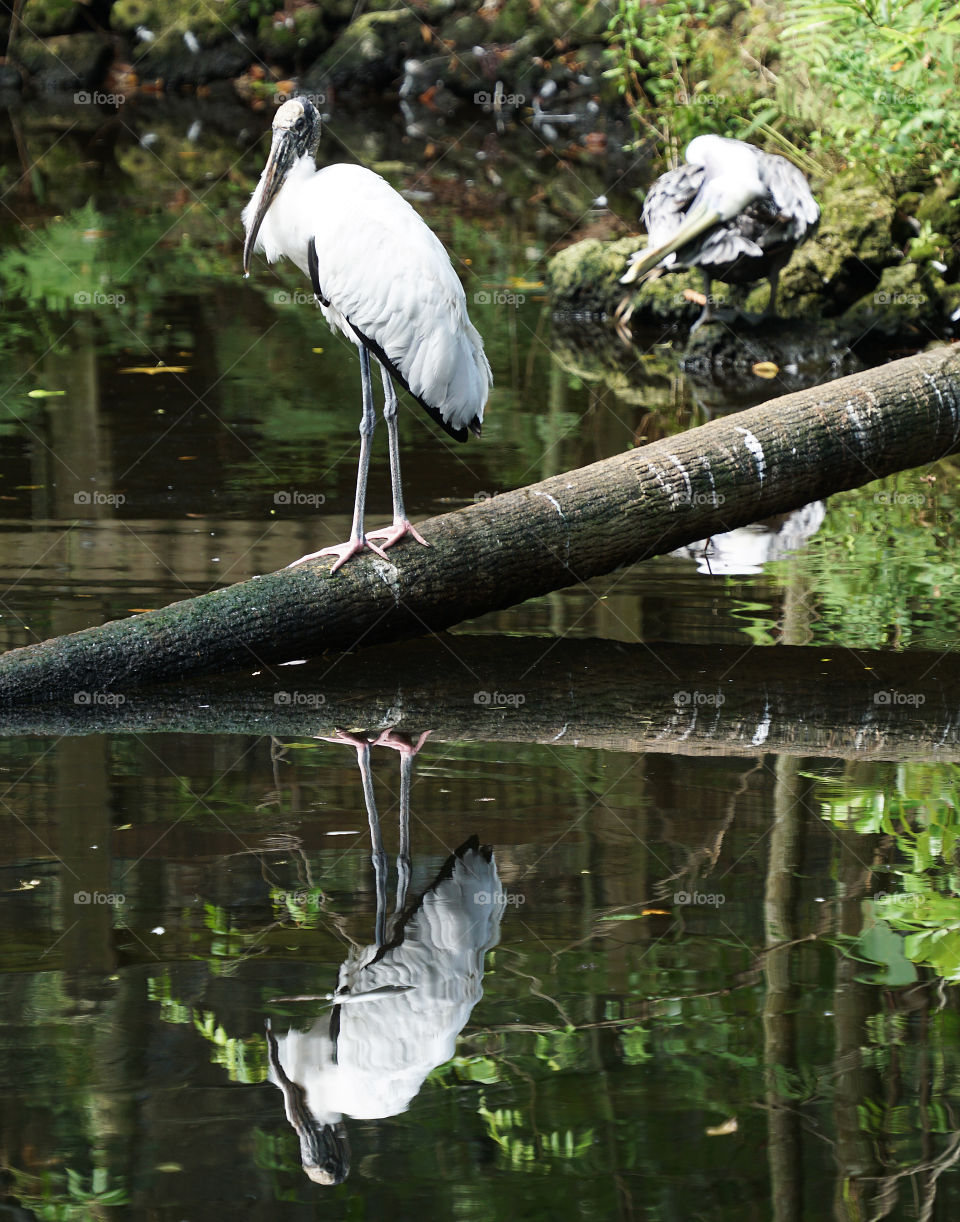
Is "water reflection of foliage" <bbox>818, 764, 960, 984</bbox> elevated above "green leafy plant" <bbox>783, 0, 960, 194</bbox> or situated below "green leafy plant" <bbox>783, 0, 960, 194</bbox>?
below

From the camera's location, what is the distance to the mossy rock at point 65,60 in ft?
89.0

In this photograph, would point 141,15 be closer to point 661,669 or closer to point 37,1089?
point 661,669

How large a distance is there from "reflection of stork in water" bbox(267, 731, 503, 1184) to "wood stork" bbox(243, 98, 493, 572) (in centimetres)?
195

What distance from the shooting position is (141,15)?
89.2 feet

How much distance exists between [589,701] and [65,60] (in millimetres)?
24087

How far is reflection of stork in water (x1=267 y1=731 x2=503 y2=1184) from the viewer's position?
3656mm

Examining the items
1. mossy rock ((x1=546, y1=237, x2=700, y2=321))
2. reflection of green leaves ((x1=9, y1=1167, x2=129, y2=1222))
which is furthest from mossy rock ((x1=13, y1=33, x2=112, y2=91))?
reflection of green leaves ((x1=9, y1=1167, x2=129, y2=1222))


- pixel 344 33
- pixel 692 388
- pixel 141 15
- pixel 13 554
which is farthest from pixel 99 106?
pixel 13 554

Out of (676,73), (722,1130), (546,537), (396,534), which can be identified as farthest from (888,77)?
(722,1130)

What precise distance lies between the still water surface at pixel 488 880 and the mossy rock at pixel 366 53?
19617 millimetres

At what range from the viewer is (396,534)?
6.32m

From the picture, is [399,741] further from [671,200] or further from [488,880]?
[671,200]

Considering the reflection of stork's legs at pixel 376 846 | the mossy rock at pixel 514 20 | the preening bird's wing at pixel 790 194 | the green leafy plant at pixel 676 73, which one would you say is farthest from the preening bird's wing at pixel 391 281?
the mossy rock at pixel 514 20

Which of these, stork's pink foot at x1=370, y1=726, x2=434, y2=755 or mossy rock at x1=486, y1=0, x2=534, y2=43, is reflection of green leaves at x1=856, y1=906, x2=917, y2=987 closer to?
stork's pink foot at x1=370, y1=726, x2=434, y2=755
